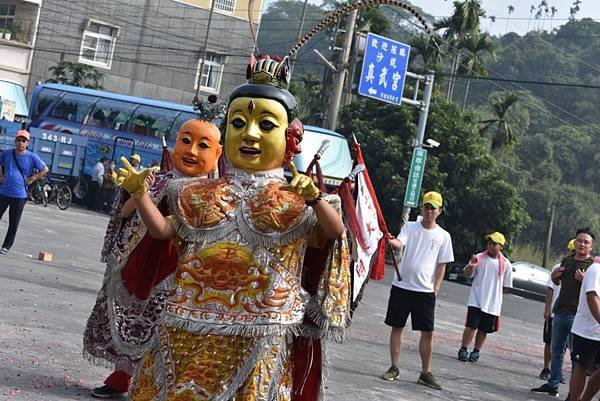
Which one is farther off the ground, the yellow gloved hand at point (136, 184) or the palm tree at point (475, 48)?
the palm tree at point (475, 48)

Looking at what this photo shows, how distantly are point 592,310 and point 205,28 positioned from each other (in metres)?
43.6

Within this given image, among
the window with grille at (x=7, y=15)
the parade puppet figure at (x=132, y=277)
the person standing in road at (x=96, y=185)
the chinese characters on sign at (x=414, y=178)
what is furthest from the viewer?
the window with grille at (x=7, y=15)

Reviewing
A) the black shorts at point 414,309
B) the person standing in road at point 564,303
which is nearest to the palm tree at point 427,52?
the person standing in road at point 564,303

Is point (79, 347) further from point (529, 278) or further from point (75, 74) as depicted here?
point (75, 74)

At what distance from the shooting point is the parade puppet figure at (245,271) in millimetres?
5086

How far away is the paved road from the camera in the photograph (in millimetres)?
8234

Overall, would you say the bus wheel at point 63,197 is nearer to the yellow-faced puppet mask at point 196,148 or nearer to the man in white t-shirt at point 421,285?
the man in white t-shirt at point 421,285

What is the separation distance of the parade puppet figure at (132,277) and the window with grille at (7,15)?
41631 millimetres

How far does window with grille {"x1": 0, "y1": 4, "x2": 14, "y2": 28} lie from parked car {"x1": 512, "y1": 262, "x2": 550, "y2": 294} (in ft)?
77.2

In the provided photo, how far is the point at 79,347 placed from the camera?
9320mm

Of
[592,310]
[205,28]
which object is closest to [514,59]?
[205,28]

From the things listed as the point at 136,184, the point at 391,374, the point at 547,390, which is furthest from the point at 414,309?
the point at 136,184

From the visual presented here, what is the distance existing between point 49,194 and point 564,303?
22.1m

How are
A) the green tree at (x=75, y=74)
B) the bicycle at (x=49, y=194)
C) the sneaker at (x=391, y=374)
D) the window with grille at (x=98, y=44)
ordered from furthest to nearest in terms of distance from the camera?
the window with grille at (x=98, y=44) → the green tree at (x=75, y=74) → the bicycle at (x=49, y=194) → the sneaker at (x=391, y=374)
